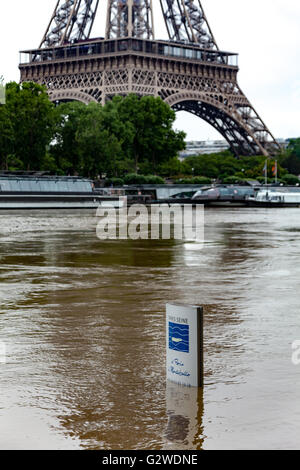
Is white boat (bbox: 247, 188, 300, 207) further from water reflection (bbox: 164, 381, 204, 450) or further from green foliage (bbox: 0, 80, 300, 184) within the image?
water reflection (bbox: 164, 381, 204, 450)

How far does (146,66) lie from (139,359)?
86.9 meters

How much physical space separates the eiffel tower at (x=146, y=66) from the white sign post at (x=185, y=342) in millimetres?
85090

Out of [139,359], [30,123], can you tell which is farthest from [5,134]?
[139,359]

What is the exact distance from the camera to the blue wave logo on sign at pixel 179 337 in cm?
643

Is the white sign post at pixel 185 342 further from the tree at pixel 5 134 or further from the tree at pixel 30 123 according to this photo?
the tree at pixel 30 123

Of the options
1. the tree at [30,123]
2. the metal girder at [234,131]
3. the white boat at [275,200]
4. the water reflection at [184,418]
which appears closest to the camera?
the water reflection at [184,418]

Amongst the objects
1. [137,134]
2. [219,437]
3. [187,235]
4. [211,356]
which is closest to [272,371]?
[211,356]

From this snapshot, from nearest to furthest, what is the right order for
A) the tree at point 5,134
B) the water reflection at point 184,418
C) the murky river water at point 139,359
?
1. the water reflection at point 184,418
2. the murky river water at point 139,359
3. the tree at point 5,134

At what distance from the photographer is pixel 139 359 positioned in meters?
8.19

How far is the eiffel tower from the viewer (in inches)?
3654

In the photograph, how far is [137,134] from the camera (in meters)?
96.9

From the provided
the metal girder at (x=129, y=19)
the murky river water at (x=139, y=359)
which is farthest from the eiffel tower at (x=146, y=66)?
the murky river water at (x=139, y=359)

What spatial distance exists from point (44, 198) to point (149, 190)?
2027cm
